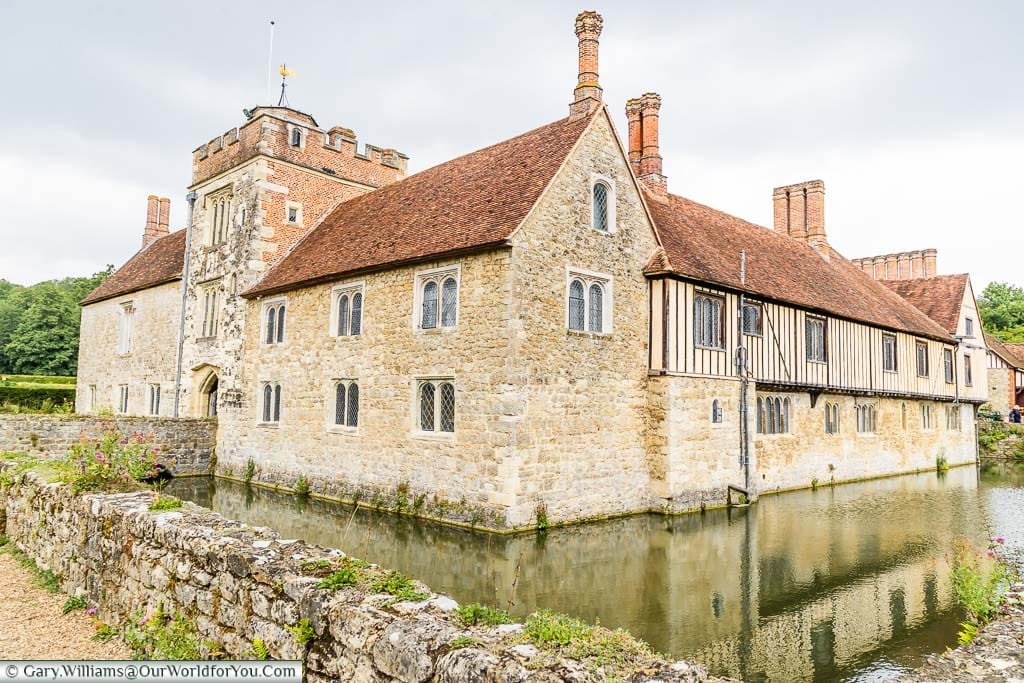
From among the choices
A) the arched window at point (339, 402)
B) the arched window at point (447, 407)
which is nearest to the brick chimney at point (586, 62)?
the arched window at point (447, 407)

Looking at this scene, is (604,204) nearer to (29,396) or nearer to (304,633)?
(304,633)

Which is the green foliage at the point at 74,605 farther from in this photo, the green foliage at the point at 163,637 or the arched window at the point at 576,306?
the arched window at the point at 576,306

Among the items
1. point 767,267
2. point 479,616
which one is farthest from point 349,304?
point 479,616

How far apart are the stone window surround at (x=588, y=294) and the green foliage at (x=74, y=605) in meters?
8.91

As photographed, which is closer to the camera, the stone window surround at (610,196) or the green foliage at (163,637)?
the green foliage at (163,637)

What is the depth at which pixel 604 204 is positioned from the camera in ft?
47.1

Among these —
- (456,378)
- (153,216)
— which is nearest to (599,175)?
(456,378)

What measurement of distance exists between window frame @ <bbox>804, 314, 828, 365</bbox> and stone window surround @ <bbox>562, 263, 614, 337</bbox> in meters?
7.54

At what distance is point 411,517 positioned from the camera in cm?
1321

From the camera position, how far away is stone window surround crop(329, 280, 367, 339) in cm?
1527

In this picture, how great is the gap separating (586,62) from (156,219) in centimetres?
2446

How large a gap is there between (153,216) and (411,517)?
988 inches

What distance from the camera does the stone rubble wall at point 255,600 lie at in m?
3.39

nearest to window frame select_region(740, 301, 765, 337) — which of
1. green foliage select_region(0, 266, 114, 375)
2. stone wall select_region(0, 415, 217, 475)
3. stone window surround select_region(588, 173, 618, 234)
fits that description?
stone window surround select_region(588, 173, 618, 234)
